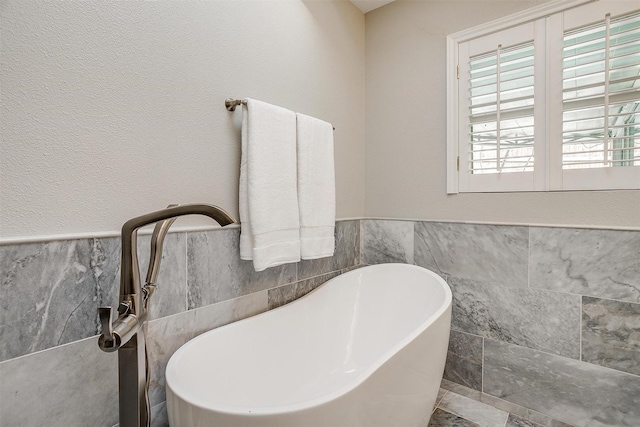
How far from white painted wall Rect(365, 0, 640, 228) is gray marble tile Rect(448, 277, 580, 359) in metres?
0.37

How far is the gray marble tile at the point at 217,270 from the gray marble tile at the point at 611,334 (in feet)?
→ 5.01

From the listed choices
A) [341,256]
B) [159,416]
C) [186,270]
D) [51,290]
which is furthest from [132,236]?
[341,256]

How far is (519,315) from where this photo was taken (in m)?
1.60

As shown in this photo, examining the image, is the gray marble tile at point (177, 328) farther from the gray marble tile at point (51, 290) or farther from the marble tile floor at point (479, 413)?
the marble tile floor at point (479, 413)

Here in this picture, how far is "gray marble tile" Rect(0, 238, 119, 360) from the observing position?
0.80m

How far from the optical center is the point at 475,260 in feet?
5.72

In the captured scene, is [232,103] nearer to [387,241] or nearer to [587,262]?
[387,241]

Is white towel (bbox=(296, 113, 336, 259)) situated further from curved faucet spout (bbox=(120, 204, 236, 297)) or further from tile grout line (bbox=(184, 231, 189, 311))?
curved faucet spout (bbox=(120, 204, 236, 297))

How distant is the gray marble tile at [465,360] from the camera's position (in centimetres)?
172

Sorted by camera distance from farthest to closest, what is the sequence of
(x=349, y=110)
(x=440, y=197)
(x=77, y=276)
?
(x=349, y=110), (x=440, y=197), (x=77, y=276)

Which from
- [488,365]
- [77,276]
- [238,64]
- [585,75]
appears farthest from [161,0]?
[488,365]

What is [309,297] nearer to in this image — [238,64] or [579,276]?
[238,64]

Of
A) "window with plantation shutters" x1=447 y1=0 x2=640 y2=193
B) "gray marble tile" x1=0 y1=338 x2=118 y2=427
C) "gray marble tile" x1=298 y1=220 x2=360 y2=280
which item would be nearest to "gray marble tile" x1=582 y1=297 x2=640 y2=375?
"window with plantation shutters" x1=447 y1=0 x2=640 y2=193

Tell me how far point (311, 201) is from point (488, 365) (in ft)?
4.31
